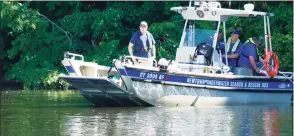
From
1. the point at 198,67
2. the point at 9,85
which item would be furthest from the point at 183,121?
the point at 9,85

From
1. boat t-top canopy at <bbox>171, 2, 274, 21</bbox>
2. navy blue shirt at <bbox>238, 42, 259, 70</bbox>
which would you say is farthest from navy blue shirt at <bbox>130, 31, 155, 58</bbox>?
navy blue shirt at <bbox>238, 42, 259, 70</bbox>

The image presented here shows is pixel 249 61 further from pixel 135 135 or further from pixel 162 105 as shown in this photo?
pixel 135 135

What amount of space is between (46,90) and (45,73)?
49.0 inches

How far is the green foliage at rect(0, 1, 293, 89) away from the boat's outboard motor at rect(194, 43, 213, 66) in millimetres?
7140

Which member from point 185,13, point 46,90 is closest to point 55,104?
point 185,13

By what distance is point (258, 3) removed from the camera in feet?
108

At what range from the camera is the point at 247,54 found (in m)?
25.0

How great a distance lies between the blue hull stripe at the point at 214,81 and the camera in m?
23.5

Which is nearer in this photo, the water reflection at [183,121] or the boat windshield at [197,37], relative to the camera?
the water reflection at [183,121]

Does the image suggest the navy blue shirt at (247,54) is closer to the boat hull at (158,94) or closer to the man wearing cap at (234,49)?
the man wearing cap at (234,49)

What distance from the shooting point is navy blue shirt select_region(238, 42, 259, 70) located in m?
25.0

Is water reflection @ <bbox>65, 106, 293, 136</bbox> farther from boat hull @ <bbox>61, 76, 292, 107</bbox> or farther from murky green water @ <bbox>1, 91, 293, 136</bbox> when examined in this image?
boat hull @ <bbox>61, 76, 292, 107</bbox>

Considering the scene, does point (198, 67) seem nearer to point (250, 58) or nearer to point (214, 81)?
point (214, 81)

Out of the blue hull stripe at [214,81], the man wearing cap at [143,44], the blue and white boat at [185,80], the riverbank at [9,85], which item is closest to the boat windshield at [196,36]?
the blue and white boat at [185,80]
